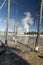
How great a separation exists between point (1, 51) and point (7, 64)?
13.1ft

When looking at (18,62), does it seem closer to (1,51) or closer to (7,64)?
(7,64)

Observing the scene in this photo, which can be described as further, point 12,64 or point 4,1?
point 4,1

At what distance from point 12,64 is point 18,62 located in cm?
77

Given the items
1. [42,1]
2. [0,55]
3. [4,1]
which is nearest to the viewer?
[0,55]

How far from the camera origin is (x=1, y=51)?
52.9 ft

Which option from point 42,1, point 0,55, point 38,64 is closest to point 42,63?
point 38,64

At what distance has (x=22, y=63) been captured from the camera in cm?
1271

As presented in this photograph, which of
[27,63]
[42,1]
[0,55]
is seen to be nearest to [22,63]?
[27,63]

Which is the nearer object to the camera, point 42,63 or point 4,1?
point 42,63

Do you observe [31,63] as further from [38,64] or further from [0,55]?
[0,55]

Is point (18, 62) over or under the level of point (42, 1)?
under

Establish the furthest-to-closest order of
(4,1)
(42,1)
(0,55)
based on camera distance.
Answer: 1. (4,1)
2. (42,1)
3. (0,55)

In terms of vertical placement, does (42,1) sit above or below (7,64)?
above

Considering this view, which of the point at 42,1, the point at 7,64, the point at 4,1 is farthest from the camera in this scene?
the point at 4,1
